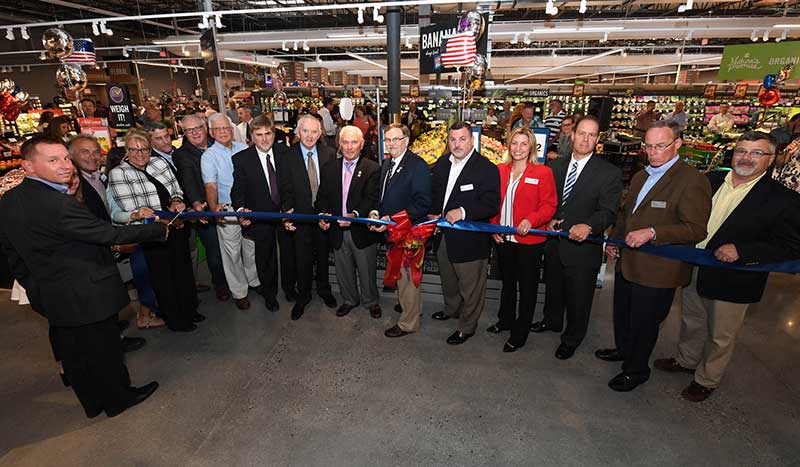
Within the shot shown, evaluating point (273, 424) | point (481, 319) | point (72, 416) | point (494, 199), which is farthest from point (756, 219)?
point (72, 416)

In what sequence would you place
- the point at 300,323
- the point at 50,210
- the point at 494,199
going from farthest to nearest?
the point at 300,323 < the point at 494,199 < the point at 50,210

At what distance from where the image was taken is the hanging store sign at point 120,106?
673cm

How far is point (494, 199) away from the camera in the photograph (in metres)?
3.00

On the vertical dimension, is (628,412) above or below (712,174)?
below

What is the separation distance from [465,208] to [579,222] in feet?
2.77

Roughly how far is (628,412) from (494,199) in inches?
68.3

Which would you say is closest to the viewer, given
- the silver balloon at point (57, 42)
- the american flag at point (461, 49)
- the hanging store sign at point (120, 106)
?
the american flag at point (461, 49)

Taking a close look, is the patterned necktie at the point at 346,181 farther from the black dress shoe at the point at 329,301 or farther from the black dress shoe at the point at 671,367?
the black dress shoe at the point at 671,367

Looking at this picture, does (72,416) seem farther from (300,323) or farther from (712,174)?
(712,174)

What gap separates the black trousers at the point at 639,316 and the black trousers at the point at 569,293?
0.21 metres

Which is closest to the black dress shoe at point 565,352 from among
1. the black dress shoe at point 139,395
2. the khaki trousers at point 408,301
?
the khaki trousers at point 408,301

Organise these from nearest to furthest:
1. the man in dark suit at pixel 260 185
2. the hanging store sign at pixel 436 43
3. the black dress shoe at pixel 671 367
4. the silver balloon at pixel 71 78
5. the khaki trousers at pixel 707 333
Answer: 1. the khaki trousers at pixel 707 333
2. the black dress shoe at pixel 671 367
3. the man in dark suit at pixel 260 185
4. the hanging store sign at pixel 436 43
5. the silver balloon at pixel 71 78

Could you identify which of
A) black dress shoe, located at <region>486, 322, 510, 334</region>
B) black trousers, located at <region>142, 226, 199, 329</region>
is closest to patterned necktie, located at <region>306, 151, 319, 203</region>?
black trousers, located at <region>142, 226, 199, 329</region>

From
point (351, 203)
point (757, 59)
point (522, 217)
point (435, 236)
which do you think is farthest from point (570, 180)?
point (757, 59)
